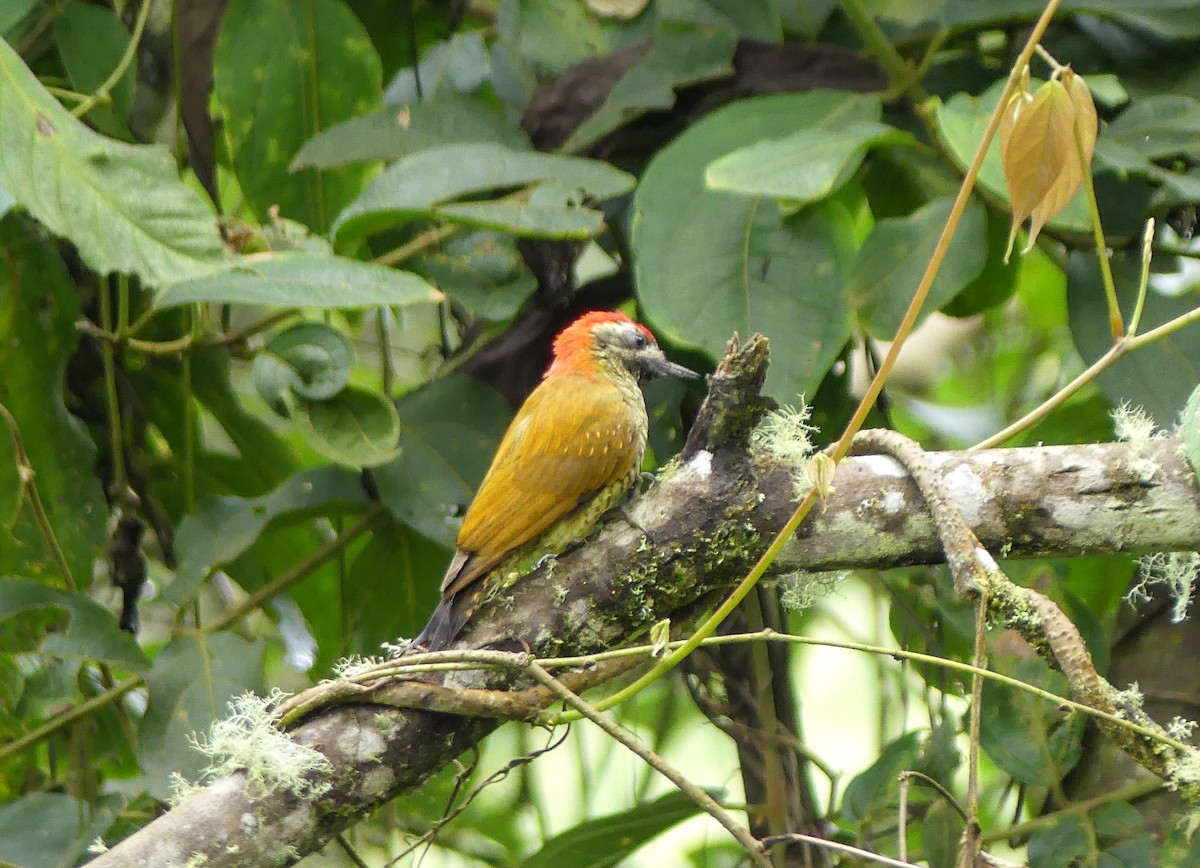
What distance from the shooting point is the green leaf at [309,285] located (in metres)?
2.08

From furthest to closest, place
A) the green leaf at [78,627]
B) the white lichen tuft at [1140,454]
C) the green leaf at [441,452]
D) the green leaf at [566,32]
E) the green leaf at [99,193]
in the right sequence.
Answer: the green leaf at [566,32] → the green leaf at [441,452] → the green leaf at [78,627] → the green leaf at [99,193] → the white lichen tuft at [1140,454]

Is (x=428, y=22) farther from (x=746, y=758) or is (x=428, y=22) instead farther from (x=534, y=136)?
(x=746, y=758)

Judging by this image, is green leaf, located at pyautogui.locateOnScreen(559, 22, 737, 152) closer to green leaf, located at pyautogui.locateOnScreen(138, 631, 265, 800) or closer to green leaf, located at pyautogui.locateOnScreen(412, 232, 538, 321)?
green leaf, located at pyautogui.locateOnScreen(412, 232, 538, 321)

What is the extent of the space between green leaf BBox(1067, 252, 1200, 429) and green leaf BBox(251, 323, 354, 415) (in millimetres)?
1487

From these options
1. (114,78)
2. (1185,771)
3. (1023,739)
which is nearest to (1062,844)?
(1023,739)

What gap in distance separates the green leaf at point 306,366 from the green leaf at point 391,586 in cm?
50

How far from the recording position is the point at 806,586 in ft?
6.38

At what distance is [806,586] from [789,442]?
27 centimetres

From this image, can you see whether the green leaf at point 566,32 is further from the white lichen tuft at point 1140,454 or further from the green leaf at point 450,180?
the white lichen tuft at point 1140,454

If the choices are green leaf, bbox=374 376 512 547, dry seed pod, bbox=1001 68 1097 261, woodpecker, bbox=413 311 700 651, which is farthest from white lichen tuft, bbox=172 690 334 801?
dry seed pod, bbox=1001 68 1097 261

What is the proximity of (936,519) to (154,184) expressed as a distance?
1.30m

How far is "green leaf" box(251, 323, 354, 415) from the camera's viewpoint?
7.80ft

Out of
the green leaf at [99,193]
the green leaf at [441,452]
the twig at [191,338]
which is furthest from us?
the twig at [191,338]

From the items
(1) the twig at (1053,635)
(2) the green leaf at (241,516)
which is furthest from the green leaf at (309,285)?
(1) the twig at (1053,635)
